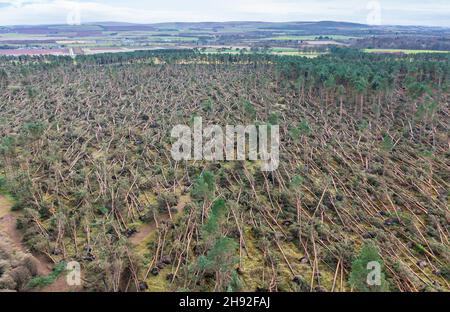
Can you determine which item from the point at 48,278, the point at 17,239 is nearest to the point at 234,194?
the point at 48,278

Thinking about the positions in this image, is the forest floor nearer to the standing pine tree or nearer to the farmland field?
the farmland field

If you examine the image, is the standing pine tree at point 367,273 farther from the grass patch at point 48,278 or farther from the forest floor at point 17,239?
the grass patch at point 48,278

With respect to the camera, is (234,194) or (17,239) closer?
(17,239)

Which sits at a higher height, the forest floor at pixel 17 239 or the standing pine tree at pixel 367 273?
the standing pine tree at pixel 367 273

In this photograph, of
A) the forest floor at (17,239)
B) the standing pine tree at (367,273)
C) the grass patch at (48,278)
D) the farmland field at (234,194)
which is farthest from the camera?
the farmland field at (234,194)

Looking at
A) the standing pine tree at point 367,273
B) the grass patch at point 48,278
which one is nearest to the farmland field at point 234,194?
the grass patch at point 48,278

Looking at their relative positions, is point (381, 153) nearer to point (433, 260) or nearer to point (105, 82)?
point (433, 260)

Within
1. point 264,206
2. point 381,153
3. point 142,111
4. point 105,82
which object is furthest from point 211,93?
point 264,206

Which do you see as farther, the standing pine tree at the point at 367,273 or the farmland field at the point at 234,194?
the farmland field at the point at 234,194

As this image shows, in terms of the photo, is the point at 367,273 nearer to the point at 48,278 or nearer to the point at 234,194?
the point at 234,194
